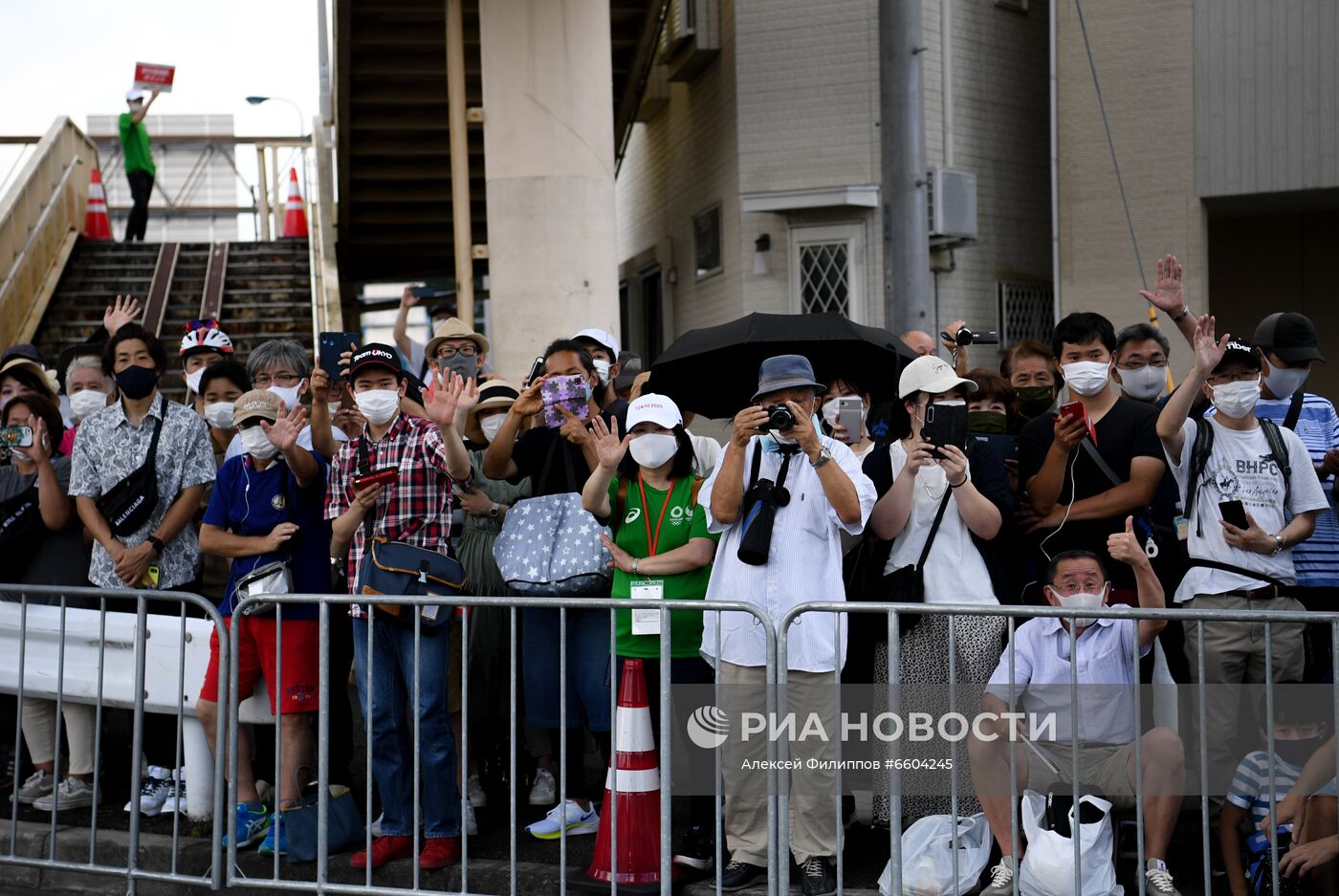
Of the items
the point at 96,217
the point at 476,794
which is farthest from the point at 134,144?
the point at 476,794

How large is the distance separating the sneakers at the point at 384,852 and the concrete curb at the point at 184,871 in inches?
1.9

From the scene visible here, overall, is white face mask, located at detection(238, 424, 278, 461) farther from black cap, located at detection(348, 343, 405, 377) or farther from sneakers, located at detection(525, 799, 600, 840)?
sneakers, located at detection(525, 799, 600, 840)

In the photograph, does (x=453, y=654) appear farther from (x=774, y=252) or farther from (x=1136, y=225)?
(x=1136, y=225)

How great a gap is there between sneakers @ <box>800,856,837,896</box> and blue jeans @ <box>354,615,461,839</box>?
1574mm

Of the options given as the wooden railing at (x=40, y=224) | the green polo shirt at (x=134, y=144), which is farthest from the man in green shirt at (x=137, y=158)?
the wooden railing at (x=40, y=224)

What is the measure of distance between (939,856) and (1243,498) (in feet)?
6.77

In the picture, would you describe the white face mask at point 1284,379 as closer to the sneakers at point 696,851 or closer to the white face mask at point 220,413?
the sneakers at point 696,851

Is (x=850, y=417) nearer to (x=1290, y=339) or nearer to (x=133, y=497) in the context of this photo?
(x=1290, y=339)

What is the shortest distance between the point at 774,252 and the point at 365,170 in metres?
6.46

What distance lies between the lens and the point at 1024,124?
15258 mm

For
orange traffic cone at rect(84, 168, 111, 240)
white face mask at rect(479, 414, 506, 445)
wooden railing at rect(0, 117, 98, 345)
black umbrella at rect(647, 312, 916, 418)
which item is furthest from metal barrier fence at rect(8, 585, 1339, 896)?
orange traffic cone at rect(84, 168, 111, 240)

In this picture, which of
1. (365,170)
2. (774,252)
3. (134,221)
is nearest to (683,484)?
(774,252)

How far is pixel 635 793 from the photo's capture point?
566cm

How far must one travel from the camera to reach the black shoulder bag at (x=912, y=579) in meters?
5.95
